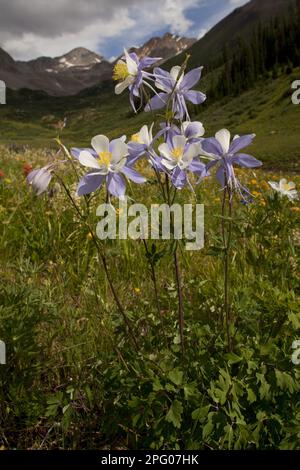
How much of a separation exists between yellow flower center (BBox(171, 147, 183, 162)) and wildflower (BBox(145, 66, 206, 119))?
0.21 m

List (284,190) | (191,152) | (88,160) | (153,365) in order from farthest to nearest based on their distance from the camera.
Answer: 1. (284,190)
2. (153,365)
3. (191,152)
4. (88,160)

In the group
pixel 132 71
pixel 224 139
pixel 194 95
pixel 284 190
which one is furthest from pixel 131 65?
pixel 284 190

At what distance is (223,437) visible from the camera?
211cm

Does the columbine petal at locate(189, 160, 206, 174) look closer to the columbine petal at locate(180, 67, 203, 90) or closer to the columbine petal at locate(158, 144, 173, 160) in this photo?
the columbine petal at locate(158, 144, 173, 160)

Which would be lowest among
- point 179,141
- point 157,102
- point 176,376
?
point 176,376

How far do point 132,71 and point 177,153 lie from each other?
1.56ft

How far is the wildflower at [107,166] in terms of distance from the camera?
1882 mm

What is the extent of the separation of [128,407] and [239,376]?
1.88ft

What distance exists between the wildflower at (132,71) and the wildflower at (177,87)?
0.06m

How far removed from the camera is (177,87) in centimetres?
215

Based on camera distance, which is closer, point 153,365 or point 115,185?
point 115,185

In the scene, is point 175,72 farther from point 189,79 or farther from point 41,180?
point 41,180

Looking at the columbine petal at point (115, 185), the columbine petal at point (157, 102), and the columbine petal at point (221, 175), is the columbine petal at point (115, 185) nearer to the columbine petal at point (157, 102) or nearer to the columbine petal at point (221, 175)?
the columbine petal at point (157, 102)
